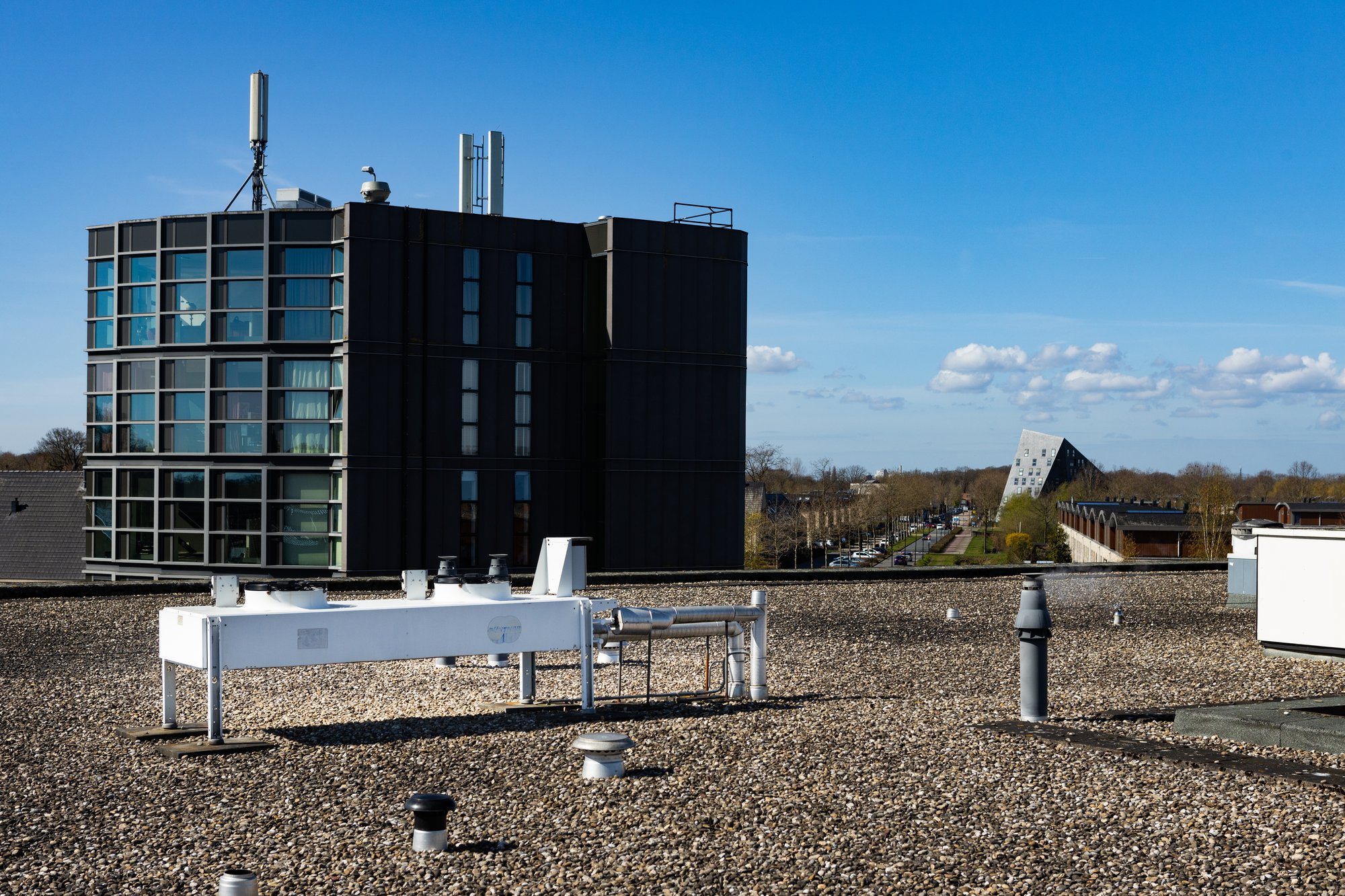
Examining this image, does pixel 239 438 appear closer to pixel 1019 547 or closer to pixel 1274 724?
pixel 1274 724

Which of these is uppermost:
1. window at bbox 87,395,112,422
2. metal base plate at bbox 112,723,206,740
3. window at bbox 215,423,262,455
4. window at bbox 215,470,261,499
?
window at bbox 87,395,112,422

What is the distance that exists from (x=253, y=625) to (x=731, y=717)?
149 inches

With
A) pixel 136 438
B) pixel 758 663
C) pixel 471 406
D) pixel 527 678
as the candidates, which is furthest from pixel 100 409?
pixel 758 663

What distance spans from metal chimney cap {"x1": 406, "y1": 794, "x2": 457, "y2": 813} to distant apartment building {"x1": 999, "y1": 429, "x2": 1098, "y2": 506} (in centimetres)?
15964

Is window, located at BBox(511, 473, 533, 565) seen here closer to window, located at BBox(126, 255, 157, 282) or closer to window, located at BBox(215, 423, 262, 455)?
window, located at BBox(215, 423, 262, 455)

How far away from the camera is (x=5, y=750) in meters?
9.38

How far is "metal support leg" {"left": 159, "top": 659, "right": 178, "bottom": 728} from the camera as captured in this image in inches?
395

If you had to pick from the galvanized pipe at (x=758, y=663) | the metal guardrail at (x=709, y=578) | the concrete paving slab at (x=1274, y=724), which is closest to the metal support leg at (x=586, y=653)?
the galvanized pipe at (x=758, y=663)

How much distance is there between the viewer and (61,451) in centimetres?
11225

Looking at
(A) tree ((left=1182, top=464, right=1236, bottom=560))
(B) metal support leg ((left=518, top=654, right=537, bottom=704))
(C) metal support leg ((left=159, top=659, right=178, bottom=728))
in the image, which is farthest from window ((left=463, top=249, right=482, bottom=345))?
(A) tree ((left=1182, top=464, right=1236, bottom=560))

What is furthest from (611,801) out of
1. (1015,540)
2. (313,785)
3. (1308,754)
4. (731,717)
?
(1015,540)

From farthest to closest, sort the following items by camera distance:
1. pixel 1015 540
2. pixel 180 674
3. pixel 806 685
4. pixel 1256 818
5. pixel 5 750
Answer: pixel 1015 540 → pixel 180 674 → pixel 806 685 → pixel 5 750 → pixel 1256 818

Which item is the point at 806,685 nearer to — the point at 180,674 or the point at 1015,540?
the point at 180,674

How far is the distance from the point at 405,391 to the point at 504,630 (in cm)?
Answer: 1894
